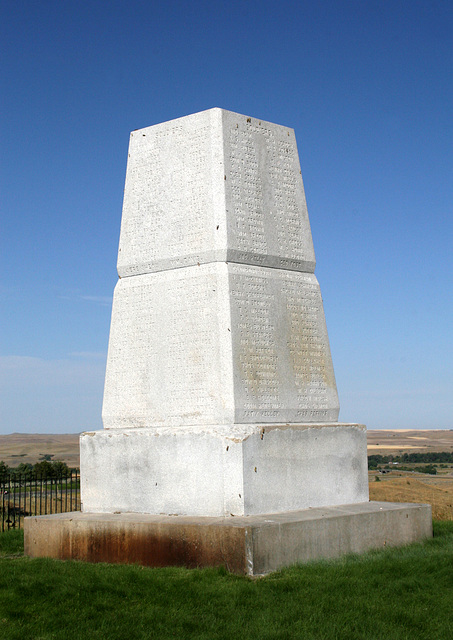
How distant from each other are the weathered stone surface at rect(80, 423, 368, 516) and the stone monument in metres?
0.02

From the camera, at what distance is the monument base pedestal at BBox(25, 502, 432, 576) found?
6957 millimetres

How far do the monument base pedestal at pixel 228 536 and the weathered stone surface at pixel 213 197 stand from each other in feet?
9.33

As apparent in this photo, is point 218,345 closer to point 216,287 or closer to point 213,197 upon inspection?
point 216,287

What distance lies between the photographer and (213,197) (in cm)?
851

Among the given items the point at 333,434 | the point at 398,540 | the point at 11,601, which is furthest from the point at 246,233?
the point at 11,601

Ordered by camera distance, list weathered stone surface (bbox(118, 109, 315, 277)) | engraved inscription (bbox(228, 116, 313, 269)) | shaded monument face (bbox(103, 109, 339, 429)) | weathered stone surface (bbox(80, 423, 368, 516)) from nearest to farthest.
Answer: weathered stone surface (bbox(80, 423, 368, 516)) < shaded monument face (bbox(103, 109, 339, 429)) < weathered stone surface (bbox(118, 109, 315, 277)) < engraved inscription (bbox(228, 116, 313, 269))

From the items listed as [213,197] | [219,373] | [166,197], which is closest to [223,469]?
[219,373]

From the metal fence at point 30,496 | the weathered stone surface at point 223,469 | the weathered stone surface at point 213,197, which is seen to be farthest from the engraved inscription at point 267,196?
the metal fence at point 30,496

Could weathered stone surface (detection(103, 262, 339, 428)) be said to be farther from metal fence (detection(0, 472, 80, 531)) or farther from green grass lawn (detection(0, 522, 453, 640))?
metal fence (detection(0, 472, 80, 531))

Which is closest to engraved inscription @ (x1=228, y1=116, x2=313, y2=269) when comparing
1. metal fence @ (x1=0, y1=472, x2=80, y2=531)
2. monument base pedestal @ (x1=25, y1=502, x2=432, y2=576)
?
monument base pedestal @ (x1=25, y1=502, x2=432, y2=576)

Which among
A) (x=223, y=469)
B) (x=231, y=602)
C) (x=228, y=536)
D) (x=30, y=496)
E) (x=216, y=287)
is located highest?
(x=216, y=287)

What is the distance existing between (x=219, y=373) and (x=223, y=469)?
101cm

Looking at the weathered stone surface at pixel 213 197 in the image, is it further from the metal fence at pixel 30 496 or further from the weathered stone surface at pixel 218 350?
the metal fence at pixel 30 496

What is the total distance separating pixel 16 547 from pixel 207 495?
3043mm
